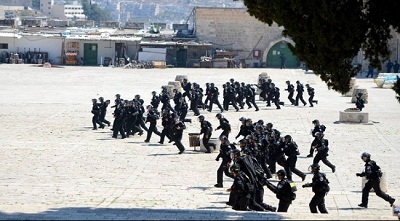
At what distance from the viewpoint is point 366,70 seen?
67312 millimetres

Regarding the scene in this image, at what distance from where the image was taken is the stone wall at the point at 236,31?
235 ft

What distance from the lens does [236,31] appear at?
236ft

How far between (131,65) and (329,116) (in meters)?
28.6

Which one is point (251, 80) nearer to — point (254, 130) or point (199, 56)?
point (199, 56)

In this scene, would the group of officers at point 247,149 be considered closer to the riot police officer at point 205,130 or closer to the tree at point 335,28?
the riot police officer at point 205,130

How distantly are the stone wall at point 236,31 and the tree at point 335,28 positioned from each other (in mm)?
51166

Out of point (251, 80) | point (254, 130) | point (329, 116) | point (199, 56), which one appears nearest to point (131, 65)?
point (199, 56)

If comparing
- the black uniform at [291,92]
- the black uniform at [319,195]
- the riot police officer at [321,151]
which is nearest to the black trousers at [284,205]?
the black uniform at [319,195]

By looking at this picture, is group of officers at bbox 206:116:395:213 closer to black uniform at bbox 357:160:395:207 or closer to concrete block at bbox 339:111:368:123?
black uniform at bbox 357:160:395:207

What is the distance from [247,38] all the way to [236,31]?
869 millimetres

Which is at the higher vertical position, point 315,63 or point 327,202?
point 315,63

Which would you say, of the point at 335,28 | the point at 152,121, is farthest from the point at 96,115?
the point at 335,28

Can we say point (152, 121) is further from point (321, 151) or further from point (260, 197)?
point (260, 197)

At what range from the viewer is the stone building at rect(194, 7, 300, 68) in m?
71.5
